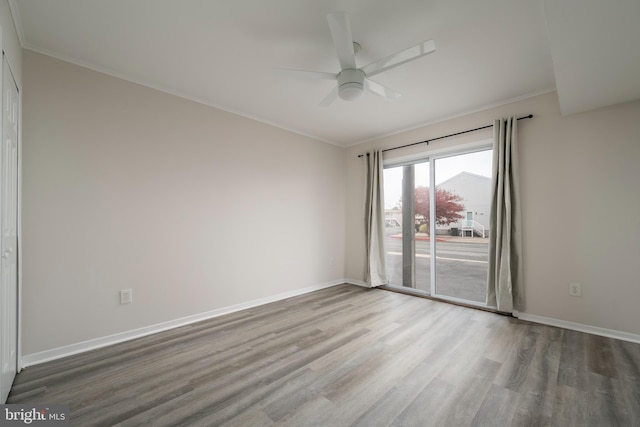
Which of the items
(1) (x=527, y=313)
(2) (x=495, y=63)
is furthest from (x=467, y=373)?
(2) (x=495, y=63)

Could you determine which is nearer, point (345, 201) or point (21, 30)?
point (21, 30)

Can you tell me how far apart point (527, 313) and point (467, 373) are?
63.9 inches

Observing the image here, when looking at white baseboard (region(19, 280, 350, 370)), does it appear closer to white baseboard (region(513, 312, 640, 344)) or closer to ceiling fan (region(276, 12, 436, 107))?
ceiling fan (region(276, 12, 436, 107))

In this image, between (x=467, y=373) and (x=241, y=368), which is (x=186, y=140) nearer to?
(x=241, y=368)

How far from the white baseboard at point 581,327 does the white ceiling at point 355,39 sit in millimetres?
2200

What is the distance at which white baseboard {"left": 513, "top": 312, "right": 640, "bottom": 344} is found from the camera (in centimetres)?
242

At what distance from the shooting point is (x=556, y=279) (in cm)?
279

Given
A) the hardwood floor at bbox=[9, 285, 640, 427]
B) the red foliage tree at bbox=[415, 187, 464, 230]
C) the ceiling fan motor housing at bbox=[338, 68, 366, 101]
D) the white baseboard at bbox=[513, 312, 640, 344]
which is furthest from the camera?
the red foliage tree at bbox=[415, 187, 464, 230]

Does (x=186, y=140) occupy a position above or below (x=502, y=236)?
above

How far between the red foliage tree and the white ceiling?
4.35ft

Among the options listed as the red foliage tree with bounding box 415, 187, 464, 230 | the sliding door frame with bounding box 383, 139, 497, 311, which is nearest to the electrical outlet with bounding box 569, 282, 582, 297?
the sliding door frame with bounding box 383, 139, 497, 311

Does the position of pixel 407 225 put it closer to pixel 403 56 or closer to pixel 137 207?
pixel 403 56

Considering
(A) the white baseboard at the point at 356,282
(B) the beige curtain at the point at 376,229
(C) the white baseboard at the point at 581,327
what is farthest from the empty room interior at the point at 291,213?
(A) the white baseboard at the point at 356,282

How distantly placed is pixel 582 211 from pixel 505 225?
66 cm
